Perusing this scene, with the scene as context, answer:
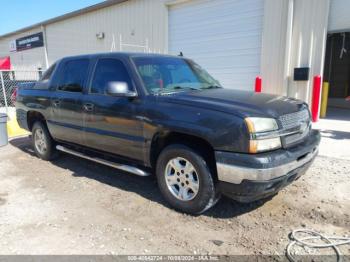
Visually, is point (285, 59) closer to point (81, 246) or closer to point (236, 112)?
point (236, 112)

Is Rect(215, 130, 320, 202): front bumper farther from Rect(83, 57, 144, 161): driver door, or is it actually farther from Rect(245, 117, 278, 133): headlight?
Rect(83, 57, 144, 161): driver door

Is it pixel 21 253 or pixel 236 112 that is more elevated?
pixel 236 112

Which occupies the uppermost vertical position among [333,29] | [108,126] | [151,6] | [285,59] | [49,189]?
[151,6]

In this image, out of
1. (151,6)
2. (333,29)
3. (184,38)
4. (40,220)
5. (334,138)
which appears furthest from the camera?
(151,6)

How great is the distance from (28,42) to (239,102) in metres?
23.5

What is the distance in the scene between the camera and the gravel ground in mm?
3027

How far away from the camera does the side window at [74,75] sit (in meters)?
4.77

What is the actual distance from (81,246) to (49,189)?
70.1 inches

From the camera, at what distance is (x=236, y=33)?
383 inches

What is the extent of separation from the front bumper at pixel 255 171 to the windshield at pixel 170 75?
1332mm

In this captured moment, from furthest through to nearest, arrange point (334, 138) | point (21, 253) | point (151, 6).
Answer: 1. point (151, 6)
2. point (334, 138)
3. point (21, 253)

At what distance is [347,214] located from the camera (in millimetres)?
3623

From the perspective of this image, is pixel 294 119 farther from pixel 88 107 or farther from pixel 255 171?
pixel 88 107

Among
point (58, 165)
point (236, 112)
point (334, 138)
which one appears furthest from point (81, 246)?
point (334, 138)
